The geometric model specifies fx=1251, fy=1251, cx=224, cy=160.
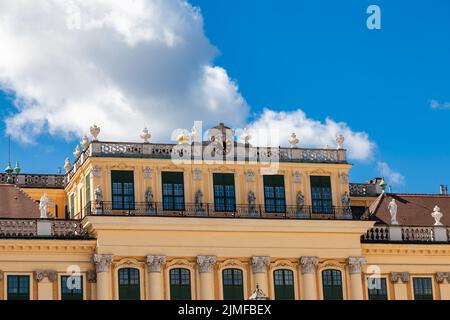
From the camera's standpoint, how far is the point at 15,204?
67688 millimetres

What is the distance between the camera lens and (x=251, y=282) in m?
65.8

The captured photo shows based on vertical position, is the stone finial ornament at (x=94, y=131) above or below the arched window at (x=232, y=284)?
above

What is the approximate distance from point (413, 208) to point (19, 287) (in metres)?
24.4

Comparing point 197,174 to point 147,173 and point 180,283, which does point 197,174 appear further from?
point 180,283

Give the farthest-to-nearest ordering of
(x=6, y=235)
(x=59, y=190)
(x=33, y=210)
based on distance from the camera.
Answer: (x=59, y=190), (x=33, y=210), (x=6, y=235)

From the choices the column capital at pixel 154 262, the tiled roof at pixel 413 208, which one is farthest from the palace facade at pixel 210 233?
the tiled roof at pixel 413 208

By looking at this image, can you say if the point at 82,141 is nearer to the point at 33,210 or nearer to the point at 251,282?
the point at 33,210

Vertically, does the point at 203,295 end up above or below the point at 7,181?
below

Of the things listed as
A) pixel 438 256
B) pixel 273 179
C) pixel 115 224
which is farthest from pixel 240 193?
pixel 438 256

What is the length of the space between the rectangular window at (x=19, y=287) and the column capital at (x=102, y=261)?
354 centimetres

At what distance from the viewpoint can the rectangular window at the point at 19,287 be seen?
2475 inches

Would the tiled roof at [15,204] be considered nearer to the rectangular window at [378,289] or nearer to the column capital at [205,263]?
the column capital at [205,263]

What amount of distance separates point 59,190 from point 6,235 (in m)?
9.47

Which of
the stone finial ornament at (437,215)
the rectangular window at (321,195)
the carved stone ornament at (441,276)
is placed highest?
the rectangular window at (321,195)
